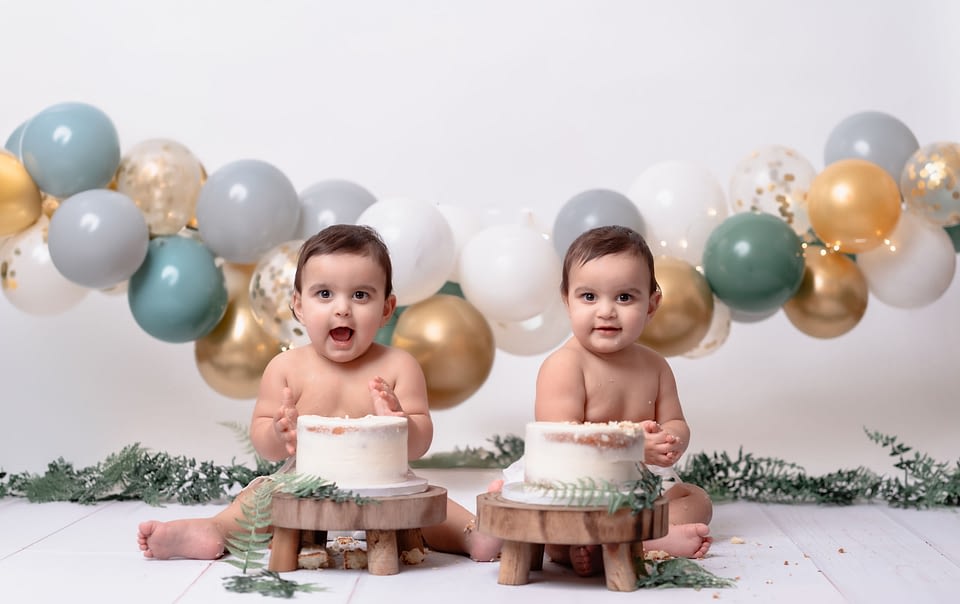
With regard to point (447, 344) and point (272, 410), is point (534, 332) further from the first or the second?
point (272, 410)

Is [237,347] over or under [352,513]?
over

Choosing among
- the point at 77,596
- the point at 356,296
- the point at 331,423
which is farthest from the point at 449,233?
the point at 77,596

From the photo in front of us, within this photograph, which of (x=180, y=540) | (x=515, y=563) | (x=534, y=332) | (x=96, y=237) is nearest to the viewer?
(x=515, y=563)

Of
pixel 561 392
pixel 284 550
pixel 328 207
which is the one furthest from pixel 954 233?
pixel 284 550

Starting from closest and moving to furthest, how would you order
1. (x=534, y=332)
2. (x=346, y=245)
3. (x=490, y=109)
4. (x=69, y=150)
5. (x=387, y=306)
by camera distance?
(x=346, y=245) < (x=387, y=306) < (x=69, y=150) < (x=534, y=332) < (x=490, y=109)

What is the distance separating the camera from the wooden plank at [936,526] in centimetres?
297

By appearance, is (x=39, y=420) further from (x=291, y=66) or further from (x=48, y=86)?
(x=291, y=66)

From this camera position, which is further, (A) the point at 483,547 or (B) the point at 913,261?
(B) the point at 913,261

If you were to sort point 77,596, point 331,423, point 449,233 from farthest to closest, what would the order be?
point 449,233, point 331,423, point 77,596

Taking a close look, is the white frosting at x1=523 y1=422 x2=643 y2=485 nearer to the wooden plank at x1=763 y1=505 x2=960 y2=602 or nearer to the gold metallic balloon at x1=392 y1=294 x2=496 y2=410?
the wooden plank at x1=763 y1=505 x2=960 y2=602

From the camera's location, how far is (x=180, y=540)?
2.76 m

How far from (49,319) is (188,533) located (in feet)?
8.82

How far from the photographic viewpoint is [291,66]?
5.29 m

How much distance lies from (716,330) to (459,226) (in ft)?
3.01
